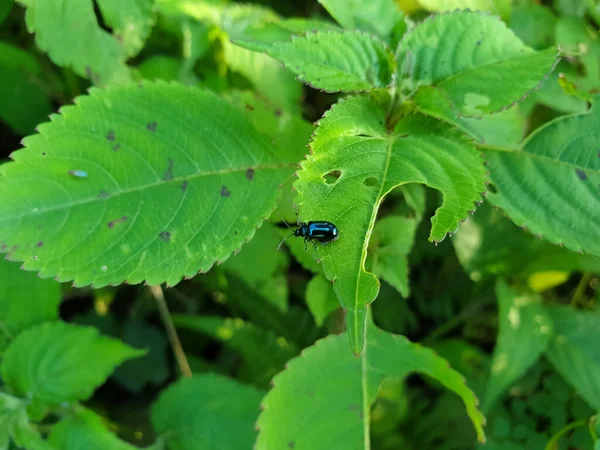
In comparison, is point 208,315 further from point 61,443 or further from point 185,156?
point 185,156

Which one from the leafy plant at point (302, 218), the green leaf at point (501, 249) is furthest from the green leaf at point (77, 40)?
the green leaf at point (501, 249)

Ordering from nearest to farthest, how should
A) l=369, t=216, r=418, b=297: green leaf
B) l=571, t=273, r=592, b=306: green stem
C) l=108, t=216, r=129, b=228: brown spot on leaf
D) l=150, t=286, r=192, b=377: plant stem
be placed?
l=108, t=216, r=129, b=228: brown spot on leaf
l=369, t=216, r=418, b=297: green leaf
l=150, t=286, r=192, b=377: plant stem
l=571, t=273, r=592, b=306: green stem

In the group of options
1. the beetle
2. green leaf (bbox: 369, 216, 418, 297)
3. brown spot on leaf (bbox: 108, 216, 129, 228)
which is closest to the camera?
the beetle

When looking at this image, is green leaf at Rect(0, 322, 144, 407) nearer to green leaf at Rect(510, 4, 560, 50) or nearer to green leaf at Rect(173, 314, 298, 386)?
green leaf at Rect(173, 314, 298, 386)

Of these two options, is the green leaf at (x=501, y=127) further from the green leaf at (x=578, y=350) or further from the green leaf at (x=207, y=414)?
the green leaf at (x=207, y=414)

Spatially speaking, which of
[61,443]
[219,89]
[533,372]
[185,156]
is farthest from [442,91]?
[61,443]

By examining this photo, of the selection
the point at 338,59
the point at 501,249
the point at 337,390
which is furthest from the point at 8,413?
the point at 501,249

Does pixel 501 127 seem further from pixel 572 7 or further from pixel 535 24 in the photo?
pixel 572 7

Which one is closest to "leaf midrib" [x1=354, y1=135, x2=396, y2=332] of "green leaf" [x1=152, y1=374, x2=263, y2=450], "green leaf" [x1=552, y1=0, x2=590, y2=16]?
"green leaf" [x1=152, y1=374, x2=263, y2=450]
